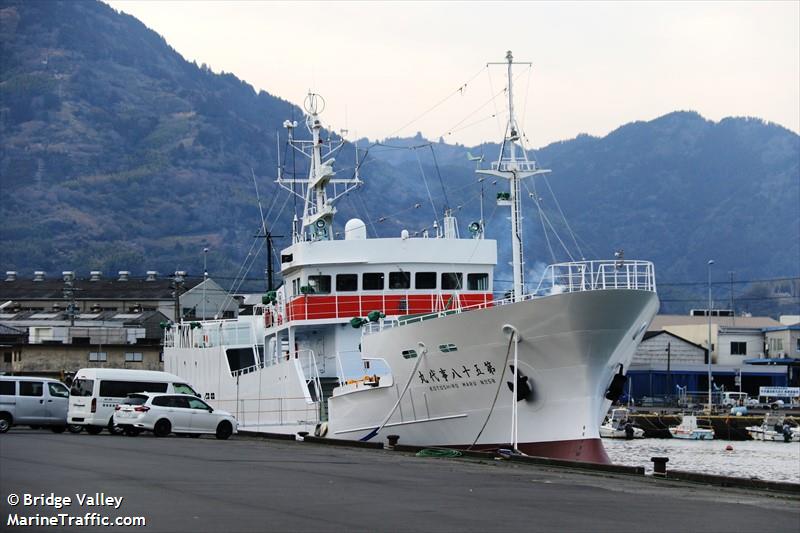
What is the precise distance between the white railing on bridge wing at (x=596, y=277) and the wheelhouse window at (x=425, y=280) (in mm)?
8712

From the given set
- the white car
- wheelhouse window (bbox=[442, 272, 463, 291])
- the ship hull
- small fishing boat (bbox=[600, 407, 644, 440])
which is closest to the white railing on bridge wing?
the ship hull

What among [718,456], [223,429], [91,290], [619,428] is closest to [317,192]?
[223,429]

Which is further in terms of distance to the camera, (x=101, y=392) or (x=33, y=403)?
(x=33, y=403)

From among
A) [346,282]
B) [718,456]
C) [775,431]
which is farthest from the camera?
[775,431]

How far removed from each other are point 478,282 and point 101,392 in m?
12.0

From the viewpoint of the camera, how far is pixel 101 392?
1384 inches

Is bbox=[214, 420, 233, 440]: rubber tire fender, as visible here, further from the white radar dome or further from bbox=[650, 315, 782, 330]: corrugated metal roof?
bbox=[650, 315, 782, 330]: corrugated metal roof

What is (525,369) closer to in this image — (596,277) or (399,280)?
(596,277)

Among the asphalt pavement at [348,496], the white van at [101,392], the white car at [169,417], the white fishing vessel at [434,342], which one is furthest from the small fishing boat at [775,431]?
the asphalt pavement at [348,496]

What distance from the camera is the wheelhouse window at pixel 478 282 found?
38500mm

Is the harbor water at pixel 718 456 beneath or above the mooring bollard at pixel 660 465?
beneath

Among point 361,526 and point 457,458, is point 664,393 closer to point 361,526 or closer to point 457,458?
point 457,458

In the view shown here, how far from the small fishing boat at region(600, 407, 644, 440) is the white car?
110 ft

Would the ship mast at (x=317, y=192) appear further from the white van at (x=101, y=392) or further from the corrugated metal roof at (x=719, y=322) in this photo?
the corrugated metal roof at (x=719, y=322)
